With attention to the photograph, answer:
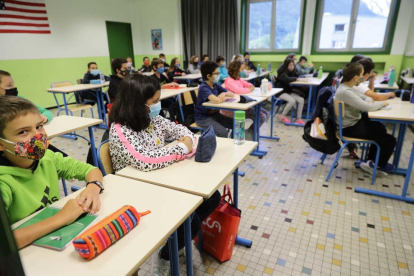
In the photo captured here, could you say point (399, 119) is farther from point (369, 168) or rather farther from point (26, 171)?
point (26, 171)

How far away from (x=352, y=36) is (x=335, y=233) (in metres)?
6.48

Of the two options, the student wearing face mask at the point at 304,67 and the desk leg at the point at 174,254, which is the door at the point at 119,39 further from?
the desk leg at the point at 174,254

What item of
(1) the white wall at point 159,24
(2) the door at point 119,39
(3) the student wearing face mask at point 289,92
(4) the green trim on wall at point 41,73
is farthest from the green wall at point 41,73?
(3) the student wearing face mask at point 289,92

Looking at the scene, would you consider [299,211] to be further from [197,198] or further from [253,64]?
[253,64]

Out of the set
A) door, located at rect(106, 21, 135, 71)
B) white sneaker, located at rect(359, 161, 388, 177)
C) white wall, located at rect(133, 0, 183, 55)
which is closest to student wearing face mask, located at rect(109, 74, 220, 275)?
white sneaker, located at rect(359, 161, 388, 177)

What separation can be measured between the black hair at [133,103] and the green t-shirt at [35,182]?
347mm

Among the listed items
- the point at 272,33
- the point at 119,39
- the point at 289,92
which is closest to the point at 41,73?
the point at 119,39

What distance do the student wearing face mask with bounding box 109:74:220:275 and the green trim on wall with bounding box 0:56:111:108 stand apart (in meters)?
5.46

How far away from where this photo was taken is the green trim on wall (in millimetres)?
5762

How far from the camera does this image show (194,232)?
1527mm

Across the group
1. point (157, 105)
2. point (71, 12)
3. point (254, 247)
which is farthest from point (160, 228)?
point (71, 12)

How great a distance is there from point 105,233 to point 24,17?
6.63m

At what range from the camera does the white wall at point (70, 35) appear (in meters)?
5.76

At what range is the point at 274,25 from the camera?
7.70m
